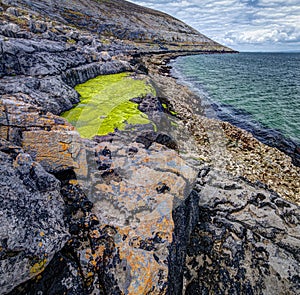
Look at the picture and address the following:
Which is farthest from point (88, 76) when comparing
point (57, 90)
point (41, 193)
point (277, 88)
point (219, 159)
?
point (277, 88)

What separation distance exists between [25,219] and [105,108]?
37.7 feet

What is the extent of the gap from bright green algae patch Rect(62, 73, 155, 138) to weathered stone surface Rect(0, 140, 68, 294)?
6.01m

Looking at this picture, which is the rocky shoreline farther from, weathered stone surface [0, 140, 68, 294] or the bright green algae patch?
the bright green algae patch

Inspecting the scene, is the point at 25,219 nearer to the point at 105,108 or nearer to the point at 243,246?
the point at 243,246

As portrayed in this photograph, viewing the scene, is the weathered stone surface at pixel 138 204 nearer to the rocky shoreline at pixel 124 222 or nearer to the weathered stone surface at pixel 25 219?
the rocky shoreline at pixel 124 222

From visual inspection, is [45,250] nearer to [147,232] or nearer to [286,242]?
[147,232]

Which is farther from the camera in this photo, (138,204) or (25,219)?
(138,204)

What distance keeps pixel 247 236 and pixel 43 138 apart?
7165 mm

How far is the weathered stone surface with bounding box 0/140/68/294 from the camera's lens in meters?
3.26

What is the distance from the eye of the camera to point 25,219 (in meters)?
3.70

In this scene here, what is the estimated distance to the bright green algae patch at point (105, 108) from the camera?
1177cm

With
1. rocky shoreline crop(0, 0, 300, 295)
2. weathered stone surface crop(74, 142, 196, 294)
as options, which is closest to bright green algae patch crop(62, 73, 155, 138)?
rocky shoreline crop(0, 0, 300, 295)

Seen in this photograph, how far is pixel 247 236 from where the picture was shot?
6.83 meters

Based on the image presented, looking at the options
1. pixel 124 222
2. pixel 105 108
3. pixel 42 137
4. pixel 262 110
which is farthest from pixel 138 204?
pixel 262 110
